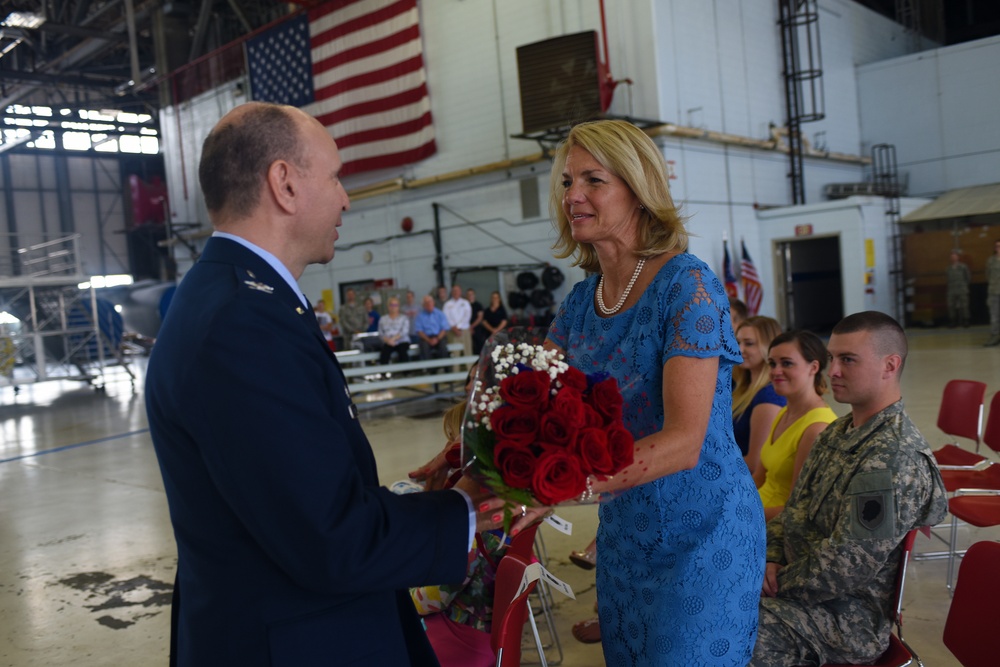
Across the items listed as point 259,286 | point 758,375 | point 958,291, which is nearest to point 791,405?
point 758,375

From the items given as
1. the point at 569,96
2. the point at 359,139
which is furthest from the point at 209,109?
the point at 569,96

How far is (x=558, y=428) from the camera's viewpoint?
4.13 ft

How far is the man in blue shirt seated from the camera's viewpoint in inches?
517

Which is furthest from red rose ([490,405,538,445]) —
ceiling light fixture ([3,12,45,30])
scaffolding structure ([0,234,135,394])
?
ceiling light fixture ([3,12,45,30])

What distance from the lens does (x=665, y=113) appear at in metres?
13.5

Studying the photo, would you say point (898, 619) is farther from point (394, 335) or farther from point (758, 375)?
point (394, 335)

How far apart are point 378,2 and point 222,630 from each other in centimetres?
1660

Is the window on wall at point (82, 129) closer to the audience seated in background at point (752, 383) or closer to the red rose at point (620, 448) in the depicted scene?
the audience seated in background at point (752, 383)

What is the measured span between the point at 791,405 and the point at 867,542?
1142mm

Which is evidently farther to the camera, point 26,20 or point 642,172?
point 26,20

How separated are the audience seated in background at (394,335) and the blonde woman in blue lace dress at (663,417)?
11316mm

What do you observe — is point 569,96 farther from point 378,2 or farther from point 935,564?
point 935,564

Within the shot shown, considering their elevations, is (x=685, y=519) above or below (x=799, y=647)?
above

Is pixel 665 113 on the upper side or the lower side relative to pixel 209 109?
lower
